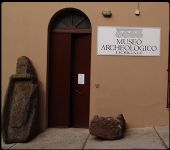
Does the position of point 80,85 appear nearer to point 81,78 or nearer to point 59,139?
point 81,78

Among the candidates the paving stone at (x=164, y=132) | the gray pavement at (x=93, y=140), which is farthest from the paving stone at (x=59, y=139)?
the paving stone at (x=164, y=132)

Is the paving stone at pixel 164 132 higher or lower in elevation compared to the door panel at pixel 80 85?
lower

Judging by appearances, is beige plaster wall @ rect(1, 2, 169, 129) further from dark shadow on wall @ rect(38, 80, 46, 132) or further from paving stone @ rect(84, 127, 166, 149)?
paving stone @ rect(84, 127, 166, 149)

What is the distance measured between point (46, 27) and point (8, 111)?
2.36 metres

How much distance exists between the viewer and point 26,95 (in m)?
10.5

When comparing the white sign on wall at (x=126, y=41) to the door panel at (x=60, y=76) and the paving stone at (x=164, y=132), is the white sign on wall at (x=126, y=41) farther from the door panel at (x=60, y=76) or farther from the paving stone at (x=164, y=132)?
the paving stone at (x=164, y=132)

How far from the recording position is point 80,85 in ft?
37.4

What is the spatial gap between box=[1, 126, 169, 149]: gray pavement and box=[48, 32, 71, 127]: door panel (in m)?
0.63

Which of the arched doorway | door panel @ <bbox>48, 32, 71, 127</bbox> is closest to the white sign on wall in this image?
the arched doorway

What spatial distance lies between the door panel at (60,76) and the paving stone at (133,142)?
1362 millimetres

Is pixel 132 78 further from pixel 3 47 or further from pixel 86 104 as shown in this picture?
pixel 3 47

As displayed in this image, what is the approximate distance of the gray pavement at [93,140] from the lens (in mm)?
9292

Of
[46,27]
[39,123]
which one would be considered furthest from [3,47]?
[39,123]

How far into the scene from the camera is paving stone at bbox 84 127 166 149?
917 centimetres
